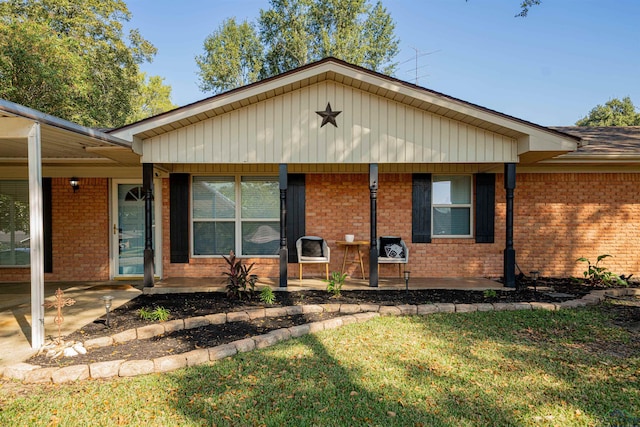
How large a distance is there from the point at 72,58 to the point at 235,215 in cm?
1109

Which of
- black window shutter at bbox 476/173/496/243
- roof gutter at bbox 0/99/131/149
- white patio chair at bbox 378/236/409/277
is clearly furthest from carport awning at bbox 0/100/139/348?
black window shutter at bbox 476/173/496/243

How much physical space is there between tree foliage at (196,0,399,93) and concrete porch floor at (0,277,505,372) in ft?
54.8

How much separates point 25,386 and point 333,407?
265cm

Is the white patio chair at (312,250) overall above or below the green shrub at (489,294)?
above

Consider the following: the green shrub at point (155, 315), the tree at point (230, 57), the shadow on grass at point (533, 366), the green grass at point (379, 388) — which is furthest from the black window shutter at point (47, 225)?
the tree at point (230, 57)

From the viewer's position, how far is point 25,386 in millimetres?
3172

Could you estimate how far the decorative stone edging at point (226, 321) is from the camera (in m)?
3.29

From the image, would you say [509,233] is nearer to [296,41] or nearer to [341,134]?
[341,134]

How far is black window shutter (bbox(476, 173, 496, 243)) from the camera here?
25.3ft

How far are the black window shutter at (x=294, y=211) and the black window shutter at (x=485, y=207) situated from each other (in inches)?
143

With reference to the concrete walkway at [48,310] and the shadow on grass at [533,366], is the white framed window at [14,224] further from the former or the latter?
the shadow on grass at [533,366]

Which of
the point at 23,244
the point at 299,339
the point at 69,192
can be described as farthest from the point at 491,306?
the point at 23,244

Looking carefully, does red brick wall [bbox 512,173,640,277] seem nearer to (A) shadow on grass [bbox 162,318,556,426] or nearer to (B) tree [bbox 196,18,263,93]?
(A) shadow on grass [bbox 162,318,556,426]

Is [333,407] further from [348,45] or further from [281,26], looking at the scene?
[281,26]
